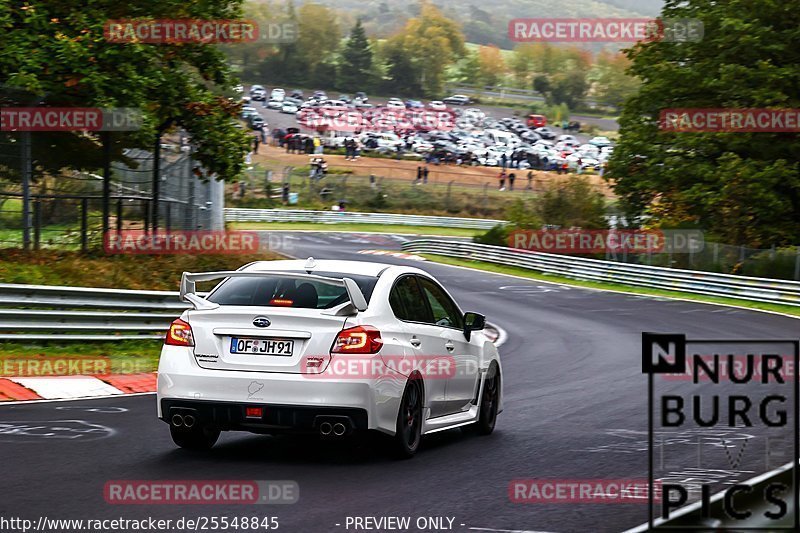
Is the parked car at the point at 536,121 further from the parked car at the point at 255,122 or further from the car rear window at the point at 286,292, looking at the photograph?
the car rear window at the point at 286,292

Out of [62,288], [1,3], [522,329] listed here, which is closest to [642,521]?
[62,288]

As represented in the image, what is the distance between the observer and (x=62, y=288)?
55.4 feet

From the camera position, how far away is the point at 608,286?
42719 millimetres

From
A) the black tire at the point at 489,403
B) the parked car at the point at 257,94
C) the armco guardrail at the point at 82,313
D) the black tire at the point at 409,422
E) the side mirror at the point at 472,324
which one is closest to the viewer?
the black tire at the point at 409,422

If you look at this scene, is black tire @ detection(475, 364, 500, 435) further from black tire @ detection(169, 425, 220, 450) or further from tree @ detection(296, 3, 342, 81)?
tree @ detection(296, 3, 342, 81)

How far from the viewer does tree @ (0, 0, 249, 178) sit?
2075cm

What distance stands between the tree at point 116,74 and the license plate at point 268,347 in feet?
40.8

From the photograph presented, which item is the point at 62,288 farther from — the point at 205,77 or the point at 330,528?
the point at 330,528

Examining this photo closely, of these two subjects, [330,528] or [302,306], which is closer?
[330,528]

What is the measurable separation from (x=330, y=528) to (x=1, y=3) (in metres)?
16.1

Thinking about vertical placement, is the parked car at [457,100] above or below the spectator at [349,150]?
above

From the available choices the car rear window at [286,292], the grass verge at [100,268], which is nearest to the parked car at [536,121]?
the grass verge at [100,268]

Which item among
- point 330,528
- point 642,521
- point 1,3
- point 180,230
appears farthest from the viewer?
point 180,230

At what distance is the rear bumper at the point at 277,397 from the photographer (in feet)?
29.1
